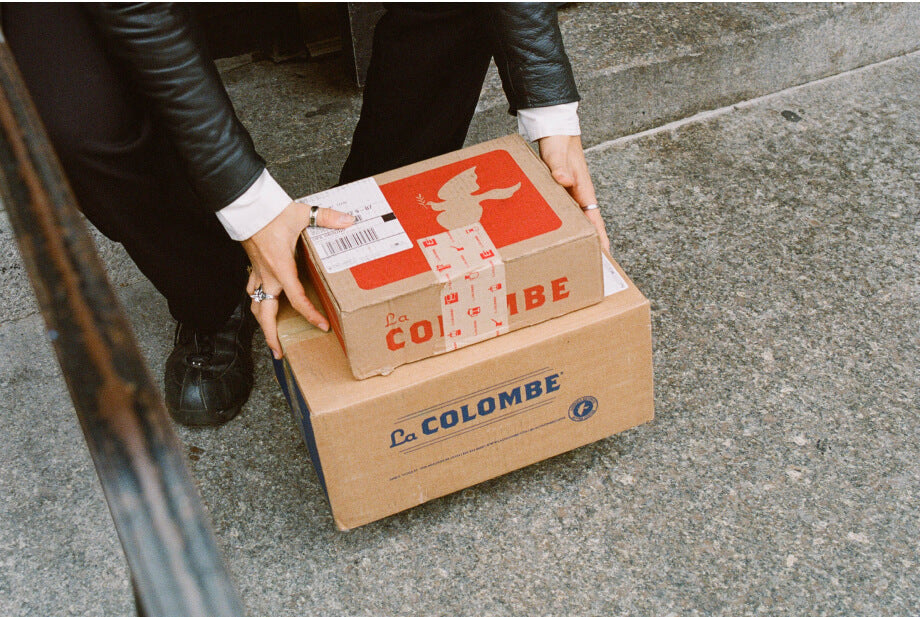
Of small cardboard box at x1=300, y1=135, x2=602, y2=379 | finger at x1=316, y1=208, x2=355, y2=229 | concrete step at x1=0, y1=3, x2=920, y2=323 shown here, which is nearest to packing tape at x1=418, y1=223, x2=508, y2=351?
small cardboard box at x1=300, y1=135, x2=602, y2=379

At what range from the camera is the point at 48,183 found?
497 millimetres

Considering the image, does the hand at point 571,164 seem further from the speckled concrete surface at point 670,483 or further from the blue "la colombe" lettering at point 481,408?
the speckled concrete surface at point 670,483

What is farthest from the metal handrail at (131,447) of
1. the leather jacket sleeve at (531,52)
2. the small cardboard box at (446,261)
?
the leather jacket sleeve at (531,52)

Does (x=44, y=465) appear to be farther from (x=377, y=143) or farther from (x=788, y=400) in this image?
(x=788, y=400)

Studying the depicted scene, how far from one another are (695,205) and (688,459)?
28.5 inches

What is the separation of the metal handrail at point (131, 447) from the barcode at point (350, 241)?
0.68 metres

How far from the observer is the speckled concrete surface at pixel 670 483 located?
1262 millimetres

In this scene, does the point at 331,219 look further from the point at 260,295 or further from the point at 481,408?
the point at 481,408

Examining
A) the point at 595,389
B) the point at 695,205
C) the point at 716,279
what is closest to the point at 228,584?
the point at 595,389

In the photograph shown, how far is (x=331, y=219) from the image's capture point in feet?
3.79

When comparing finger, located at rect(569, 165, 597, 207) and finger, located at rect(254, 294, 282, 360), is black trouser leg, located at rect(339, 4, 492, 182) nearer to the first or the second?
finger, located at rect(569, 165, 597, 207)

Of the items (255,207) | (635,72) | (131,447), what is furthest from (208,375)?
(635,72)

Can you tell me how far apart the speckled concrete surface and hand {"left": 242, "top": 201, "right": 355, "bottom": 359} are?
353mm

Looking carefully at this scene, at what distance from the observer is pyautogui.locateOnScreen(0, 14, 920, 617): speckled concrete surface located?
1262mm
